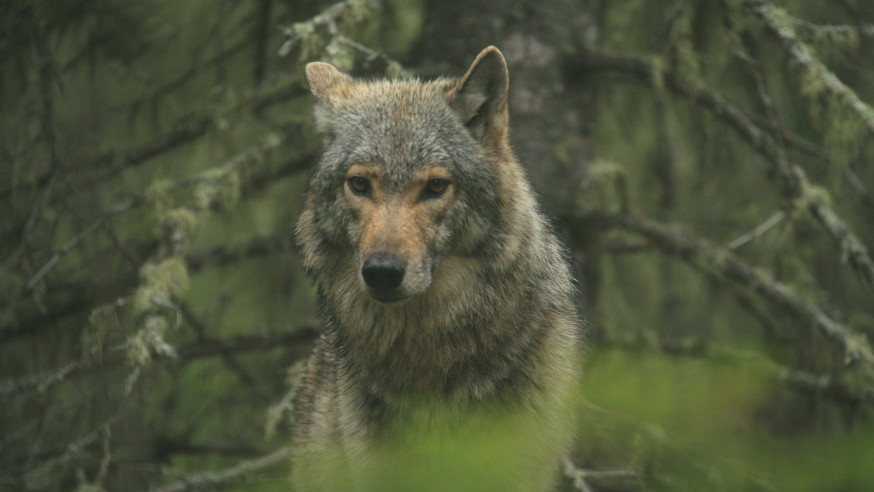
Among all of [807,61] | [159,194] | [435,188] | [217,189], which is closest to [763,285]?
[807,61]

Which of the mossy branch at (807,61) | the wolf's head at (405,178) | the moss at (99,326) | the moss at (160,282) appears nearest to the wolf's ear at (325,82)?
the wolf's head at (405,178)

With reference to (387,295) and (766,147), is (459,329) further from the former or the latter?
(766,147)

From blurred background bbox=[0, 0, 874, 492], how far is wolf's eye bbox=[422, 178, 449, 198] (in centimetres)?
99

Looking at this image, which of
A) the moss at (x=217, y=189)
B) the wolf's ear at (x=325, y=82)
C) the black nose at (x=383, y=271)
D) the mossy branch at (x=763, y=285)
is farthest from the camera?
the moss at (x=217, y=189)

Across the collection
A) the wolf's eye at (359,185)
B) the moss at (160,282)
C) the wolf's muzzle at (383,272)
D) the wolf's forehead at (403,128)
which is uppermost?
the wolf's forehead at (403,128)

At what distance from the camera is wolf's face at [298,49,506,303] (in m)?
3.43

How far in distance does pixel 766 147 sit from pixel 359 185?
266cm

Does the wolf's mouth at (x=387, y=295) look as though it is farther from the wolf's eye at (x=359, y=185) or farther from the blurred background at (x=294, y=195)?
the blurred background at (x=294, y=195)

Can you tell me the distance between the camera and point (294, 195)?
696cm

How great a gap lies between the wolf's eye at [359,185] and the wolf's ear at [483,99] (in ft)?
2.08

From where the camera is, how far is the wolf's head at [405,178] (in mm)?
3441

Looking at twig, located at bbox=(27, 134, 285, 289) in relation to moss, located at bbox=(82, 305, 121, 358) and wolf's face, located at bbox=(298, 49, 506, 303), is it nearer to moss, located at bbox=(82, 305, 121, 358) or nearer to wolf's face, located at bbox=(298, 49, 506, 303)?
moss, located at bbox=(82, 305, 121, 358)

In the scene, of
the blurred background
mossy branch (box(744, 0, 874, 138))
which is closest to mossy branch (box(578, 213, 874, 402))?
the blurred background

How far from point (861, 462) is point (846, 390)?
12.8 feet
